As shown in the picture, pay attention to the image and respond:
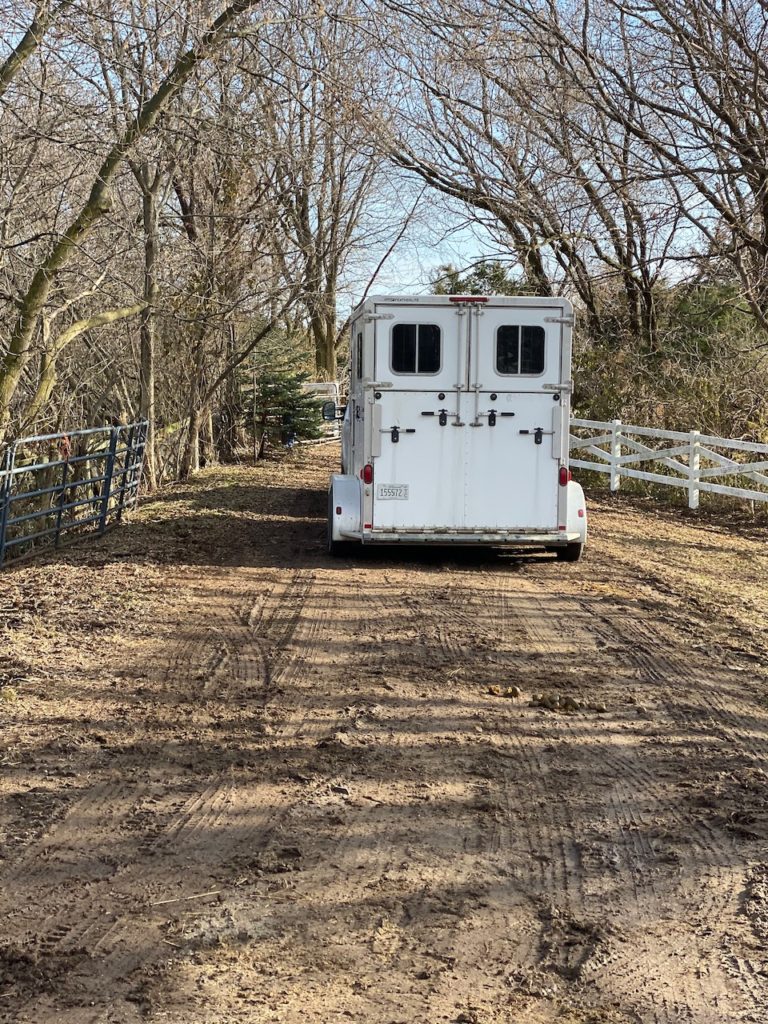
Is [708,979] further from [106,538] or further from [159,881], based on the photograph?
[106,538]

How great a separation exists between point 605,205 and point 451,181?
178 inches

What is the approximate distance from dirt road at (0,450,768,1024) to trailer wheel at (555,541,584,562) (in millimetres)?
1983

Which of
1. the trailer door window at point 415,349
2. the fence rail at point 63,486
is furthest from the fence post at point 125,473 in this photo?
the trailer door window at point 415,349

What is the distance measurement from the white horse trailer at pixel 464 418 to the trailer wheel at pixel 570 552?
53 cm

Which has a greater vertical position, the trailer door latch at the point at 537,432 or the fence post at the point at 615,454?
the trailer door latch at the point at 537,432

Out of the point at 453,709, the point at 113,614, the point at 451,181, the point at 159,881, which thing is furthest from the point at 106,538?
the point at 451,181

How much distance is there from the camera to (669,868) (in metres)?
4.30

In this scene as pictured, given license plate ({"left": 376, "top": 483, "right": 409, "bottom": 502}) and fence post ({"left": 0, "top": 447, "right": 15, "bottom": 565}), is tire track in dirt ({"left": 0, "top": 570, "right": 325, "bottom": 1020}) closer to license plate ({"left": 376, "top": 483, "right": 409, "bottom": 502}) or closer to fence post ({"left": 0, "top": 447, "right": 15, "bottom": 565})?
license plate ({"left": 376, "top": 483, "right": 409, "bottom": 502})

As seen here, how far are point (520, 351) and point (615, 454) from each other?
9155 mm

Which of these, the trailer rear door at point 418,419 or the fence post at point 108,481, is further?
the fence post at point 108,481

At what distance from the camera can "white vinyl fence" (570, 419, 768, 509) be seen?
15.7 m

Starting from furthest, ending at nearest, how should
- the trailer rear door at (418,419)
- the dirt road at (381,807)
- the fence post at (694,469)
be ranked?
the fence post at (694,469), the trailer rear door at (418,419), the dirt road at (381,807)

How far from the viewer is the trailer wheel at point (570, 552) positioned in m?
11.7

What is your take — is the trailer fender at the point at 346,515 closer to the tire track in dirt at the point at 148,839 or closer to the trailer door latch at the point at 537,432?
the trailer door latch at the point at 537,432
